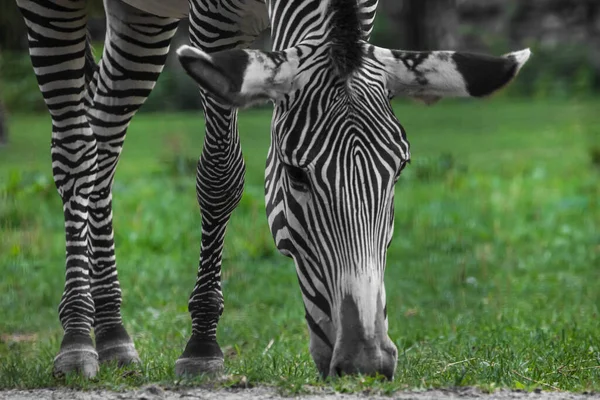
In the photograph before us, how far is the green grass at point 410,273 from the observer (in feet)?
Answer: 16.9

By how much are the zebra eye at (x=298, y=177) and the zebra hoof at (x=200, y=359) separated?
68.8 inches

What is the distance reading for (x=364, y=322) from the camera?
3.63m

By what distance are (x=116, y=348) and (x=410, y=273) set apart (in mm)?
3737

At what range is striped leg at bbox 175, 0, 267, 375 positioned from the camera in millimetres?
5156

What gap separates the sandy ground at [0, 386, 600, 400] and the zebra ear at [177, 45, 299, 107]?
1193mm

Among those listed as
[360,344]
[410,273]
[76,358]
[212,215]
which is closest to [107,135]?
[212,215]

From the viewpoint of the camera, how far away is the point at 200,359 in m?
5.48

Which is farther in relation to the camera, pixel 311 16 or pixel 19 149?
pixel 19 149

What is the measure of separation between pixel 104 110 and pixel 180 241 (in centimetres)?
411

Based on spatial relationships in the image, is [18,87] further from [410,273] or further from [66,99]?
[66,99]

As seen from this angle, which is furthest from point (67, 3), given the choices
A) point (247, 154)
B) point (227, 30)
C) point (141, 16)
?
point (247, 154)

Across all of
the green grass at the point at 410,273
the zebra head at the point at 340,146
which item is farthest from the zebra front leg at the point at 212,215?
the zebra head at the point at 340,146

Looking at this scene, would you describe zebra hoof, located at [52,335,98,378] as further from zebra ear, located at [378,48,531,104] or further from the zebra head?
zebra ear, located at [378,48,531,104]

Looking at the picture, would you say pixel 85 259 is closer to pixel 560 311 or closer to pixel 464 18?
pixel 560 311
